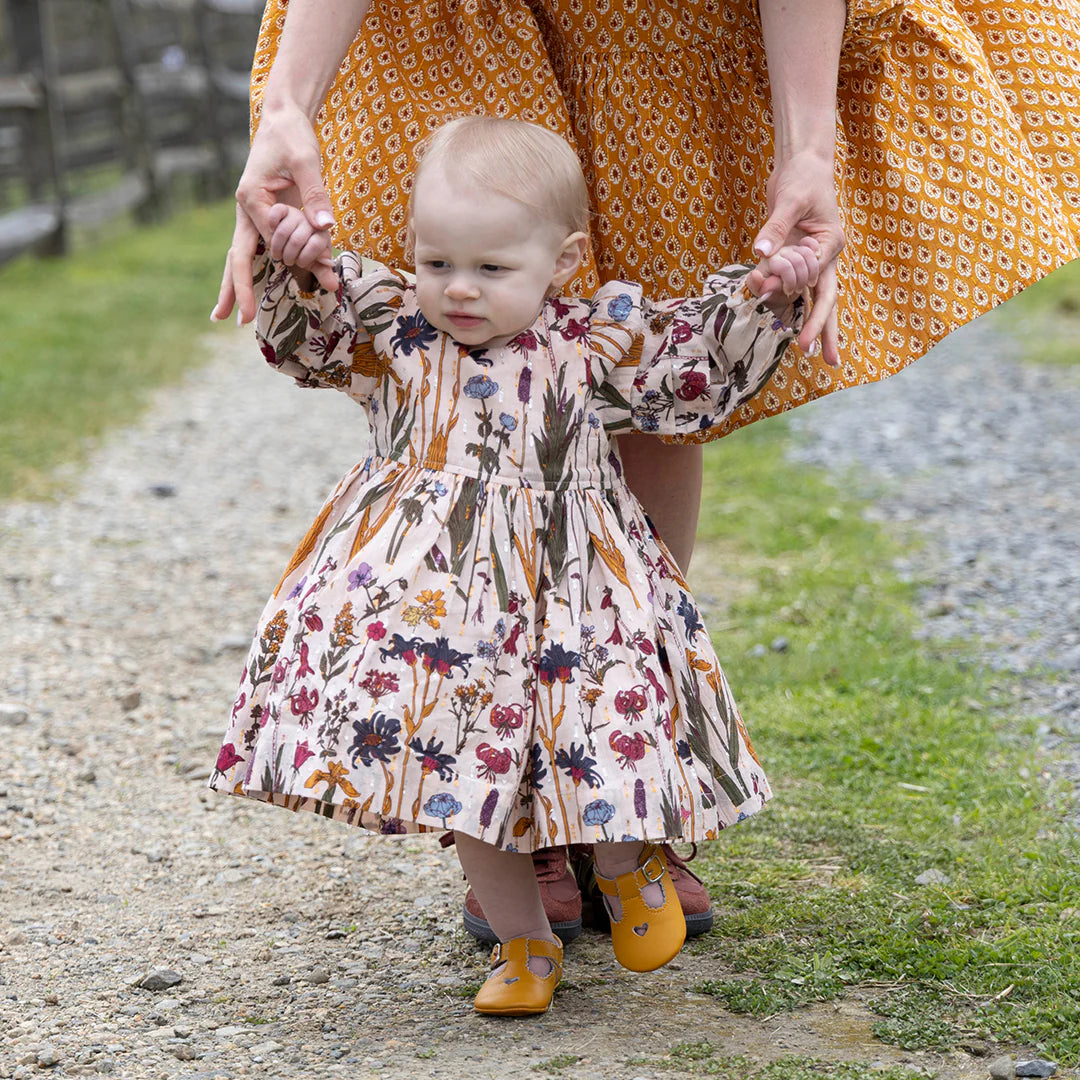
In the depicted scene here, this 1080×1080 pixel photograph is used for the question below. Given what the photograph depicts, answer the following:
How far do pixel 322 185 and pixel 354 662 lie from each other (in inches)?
22.0

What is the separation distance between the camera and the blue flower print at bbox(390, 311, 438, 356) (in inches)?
77.3

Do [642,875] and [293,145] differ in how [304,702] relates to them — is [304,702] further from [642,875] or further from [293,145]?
[293,145]

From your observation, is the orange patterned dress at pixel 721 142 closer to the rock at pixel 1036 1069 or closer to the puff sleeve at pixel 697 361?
the puff sleeve at pixel 697 361

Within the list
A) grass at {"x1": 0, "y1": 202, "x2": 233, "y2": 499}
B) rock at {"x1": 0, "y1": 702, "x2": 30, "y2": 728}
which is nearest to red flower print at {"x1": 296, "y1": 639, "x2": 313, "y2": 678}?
rock at {"x1": 0, "y1": 702, "x2": 30, "y2": 728}

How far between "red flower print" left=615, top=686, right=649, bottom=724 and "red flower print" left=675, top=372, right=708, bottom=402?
1.23 feet

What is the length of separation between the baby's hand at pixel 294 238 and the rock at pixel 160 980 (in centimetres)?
96

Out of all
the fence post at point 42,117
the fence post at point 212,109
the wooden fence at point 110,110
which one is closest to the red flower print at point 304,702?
the wooden fence at point 110,110

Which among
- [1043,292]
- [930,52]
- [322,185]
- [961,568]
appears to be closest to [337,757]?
[322,185]

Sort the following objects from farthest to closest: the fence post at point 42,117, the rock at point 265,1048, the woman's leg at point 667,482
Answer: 1. the fence post at point 42,117
2. the woman's leg at point 667,482
3. the rock at point 265,1048

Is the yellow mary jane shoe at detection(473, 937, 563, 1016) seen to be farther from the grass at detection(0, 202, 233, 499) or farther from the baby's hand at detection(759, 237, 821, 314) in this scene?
the grass at detection(0, 202, 233, 499)

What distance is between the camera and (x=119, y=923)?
230 centimetres

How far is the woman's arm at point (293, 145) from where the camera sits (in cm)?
183

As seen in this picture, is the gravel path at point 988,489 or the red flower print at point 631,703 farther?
the gravel path at point 988,489

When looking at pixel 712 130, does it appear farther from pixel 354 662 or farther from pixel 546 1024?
pixel 546 1024
